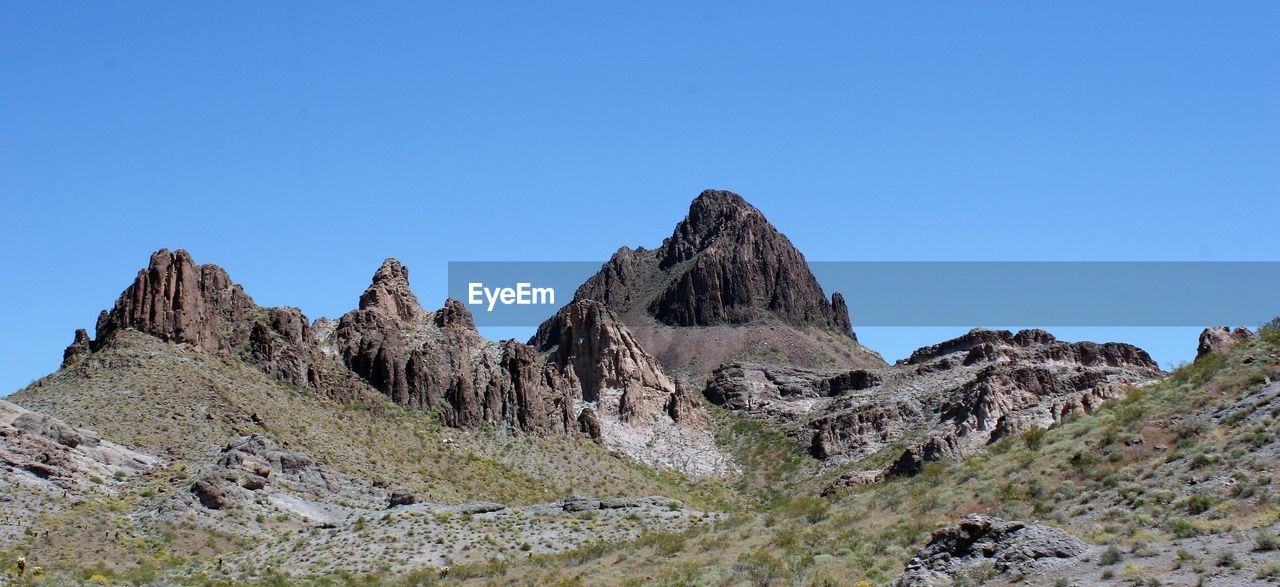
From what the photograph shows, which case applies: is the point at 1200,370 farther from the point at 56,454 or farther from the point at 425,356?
the point at 425,356

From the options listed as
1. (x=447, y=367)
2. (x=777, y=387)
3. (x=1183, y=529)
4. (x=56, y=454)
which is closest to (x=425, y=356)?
(x=447, y=367)

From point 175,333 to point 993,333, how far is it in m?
94.1

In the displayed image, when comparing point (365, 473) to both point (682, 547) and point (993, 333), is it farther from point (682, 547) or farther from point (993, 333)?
point (993, 333)

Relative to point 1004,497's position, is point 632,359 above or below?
above

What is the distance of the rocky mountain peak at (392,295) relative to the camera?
410 feet

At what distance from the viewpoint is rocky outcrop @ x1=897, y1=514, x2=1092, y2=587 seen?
2816 centimetres

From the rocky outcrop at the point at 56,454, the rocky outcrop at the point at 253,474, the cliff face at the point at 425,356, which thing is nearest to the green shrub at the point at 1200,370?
the rocky outcrop at the point at 253,474

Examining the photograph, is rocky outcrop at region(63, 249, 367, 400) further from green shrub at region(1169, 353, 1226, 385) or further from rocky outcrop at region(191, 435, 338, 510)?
green shrub at region(1169, 353, 1226, 385)

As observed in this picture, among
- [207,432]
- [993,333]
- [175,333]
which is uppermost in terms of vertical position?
[993,333]

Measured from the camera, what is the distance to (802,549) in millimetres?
37938

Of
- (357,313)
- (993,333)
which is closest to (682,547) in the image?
(357,313)

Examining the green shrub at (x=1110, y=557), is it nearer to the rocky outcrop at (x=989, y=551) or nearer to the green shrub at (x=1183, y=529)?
the rocky outcrop at (x=989, y=551)

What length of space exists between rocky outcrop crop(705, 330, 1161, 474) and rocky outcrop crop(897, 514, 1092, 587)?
163 ft

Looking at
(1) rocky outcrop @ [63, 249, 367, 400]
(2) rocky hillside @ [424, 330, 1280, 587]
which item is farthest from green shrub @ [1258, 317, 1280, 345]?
(1) rocky outcrop @ [63, 249, 367, 400]
